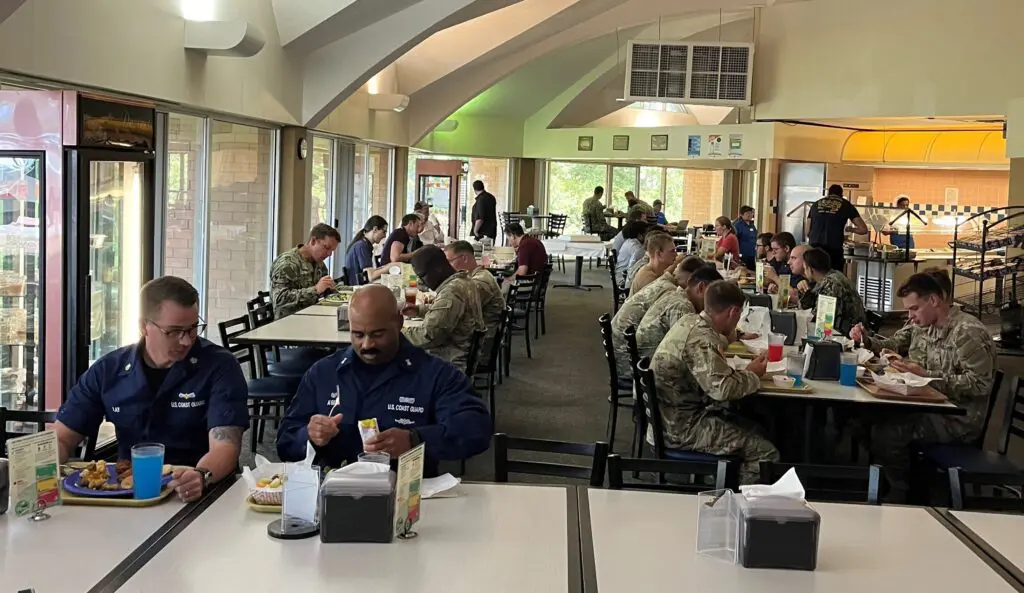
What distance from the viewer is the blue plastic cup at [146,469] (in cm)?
272

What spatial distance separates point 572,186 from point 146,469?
1875 centimetres

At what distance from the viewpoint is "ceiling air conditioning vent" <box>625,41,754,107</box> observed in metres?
13.9

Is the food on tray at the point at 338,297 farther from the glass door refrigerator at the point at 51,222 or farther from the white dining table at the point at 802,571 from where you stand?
the white dining table at the point at 802,571

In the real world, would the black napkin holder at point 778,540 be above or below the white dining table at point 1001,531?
above

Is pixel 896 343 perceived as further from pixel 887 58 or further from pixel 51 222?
pixel 887 58

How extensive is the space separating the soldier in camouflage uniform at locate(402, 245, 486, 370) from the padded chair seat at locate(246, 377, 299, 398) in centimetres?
68

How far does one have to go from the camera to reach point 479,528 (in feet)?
8.77

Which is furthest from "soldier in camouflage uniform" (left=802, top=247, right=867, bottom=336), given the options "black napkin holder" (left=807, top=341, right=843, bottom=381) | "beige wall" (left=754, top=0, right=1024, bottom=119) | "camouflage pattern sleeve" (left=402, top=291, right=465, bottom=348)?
"beige wall" (left=754, top=0, right=1024, bottom=119)

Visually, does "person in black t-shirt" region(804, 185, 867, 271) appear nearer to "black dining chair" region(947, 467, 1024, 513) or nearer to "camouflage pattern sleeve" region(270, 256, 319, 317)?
"camouflage pattern sleeve" region(270, 256, 319, 317)

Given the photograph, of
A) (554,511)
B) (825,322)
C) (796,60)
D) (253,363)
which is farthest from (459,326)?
(796,60)

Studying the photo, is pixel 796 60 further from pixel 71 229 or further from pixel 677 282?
pixel 71 229

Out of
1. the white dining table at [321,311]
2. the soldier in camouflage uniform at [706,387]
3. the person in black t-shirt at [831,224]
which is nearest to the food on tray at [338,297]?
the white dining table at [321,311]

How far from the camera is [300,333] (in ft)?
18.9

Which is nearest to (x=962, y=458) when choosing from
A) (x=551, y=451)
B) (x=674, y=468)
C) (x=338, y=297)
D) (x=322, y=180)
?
(x=674, y=468)
